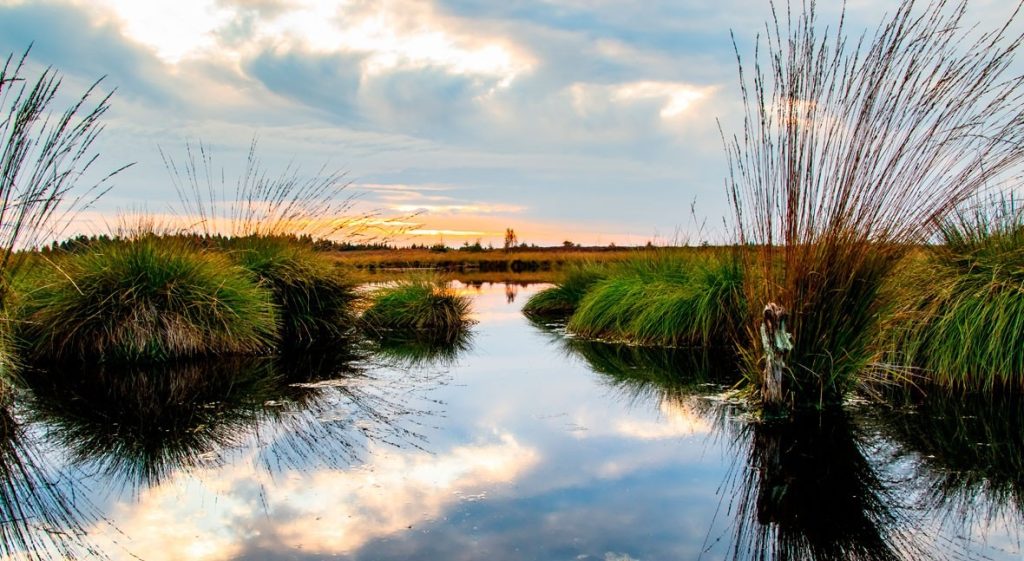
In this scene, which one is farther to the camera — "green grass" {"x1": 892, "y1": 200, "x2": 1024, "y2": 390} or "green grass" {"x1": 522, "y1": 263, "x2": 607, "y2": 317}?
"green grass" {"x1": 522, "y1": 263, "x2": 607, "y2": 317}

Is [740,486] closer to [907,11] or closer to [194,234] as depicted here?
[907,11]

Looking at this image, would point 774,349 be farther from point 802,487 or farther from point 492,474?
point 492,474

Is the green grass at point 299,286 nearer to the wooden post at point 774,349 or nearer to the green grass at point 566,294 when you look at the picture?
the green grass at point 566,294

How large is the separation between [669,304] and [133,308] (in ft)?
19.2

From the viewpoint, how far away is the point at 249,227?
9.70 meters

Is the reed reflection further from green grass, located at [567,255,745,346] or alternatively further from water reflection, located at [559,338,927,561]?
green grass, located at [567,255,745,346]

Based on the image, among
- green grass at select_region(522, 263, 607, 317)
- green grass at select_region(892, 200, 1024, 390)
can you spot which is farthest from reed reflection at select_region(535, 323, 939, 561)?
green grass at select_region(522, 263, 607, 317)

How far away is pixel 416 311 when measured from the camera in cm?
1131

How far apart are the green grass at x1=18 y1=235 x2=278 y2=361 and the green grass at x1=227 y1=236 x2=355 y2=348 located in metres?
1.24

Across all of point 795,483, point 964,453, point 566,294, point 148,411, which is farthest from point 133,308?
point 566,294

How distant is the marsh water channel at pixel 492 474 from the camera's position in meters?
2.77

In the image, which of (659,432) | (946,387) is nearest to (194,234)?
(659,432)

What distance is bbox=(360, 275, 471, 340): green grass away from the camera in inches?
439

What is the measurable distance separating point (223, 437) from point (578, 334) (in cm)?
656
